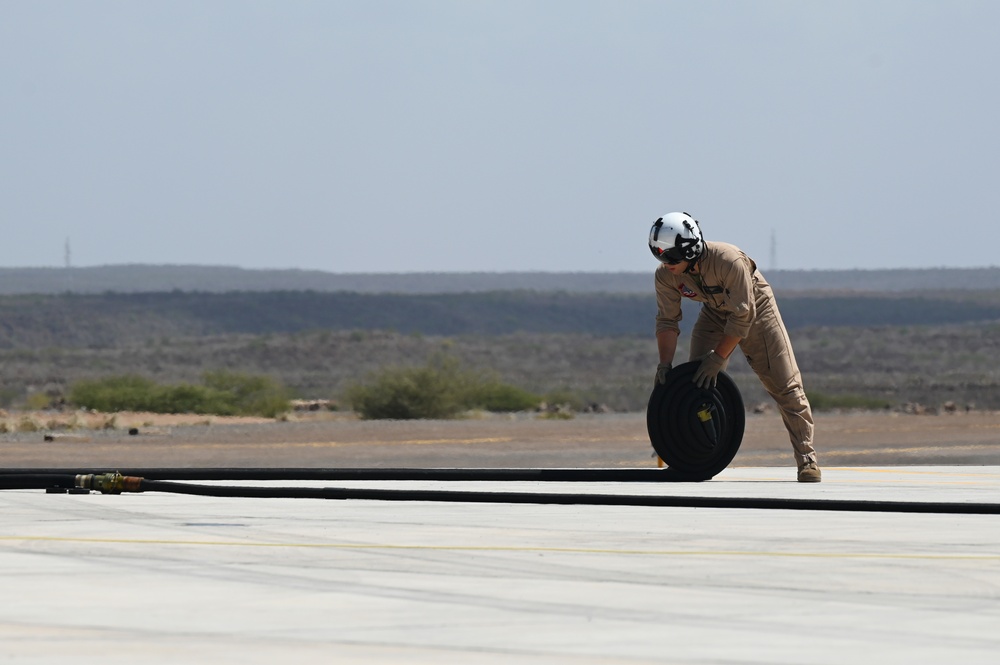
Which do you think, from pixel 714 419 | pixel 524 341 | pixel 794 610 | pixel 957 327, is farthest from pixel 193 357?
pixel 794 610

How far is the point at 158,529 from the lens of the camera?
32.4 ft

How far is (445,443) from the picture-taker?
2925 centimetres

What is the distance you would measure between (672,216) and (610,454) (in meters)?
13.3

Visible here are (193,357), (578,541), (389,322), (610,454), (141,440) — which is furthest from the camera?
(389,322)

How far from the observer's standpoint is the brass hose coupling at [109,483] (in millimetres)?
11727

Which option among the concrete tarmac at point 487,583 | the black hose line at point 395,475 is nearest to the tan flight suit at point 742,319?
the black hose line at point 395,475

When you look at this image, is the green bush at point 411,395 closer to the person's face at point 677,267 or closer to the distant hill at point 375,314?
the person's face at point 677,267

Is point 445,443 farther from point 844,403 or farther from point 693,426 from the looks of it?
point 844,403

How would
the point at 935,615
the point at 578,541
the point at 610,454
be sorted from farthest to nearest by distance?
the point at 610,454, the point at 578,541, the point at 935,615

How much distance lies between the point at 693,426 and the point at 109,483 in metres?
4.14

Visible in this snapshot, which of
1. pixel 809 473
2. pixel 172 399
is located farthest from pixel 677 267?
pixel 172 399

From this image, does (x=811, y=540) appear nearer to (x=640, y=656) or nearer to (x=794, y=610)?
(x=794, y=610)

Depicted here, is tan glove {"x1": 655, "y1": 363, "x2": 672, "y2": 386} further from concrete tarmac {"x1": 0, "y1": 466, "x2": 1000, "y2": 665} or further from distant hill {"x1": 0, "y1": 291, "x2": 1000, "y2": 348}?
distant hill {"x1": 0, "y1": 291, "x2": 1000, "y2": 348}

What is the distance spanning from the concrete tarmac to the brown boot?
76.1 inches
